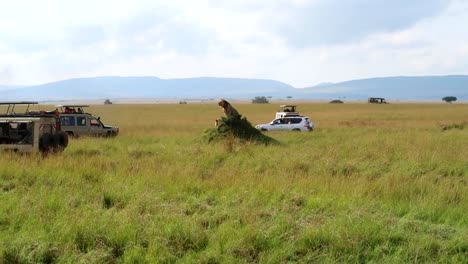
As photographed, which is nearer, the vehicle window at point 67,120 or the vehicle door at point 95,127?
the vehicle window at point 67,120

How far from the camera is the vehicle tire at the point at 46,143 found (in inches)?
572

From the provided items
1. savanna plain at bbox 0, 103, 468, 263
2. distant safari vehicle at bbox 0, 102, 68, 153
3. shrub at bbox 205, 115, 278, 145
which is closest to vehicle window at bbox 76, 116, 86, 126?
shrub at bbox 205, 115, 278, 145

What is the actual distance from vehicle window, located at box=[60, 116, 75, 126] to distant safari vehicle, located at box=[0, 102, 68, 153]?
9.08 metres

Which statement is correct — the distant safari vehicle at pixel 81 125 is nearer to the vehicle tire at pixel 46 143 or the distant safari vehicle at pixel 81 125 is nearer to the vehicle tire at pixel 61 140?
the vehicle tire at pixel 61 140

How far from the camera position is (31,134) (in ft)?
47.6

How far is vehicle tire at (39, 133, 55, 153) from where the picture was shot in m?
14.5

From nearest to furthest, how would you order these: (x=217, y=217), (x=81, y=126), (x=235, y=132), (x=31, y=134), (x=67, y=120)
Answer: (x=217, y=217) < (x=31, y=134) < (x=235, y=132) < (x=67, y=120) < (x=81, y=126)

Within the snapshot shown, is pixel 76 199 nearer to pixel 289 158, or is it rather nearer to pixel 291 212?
pixel 291 212

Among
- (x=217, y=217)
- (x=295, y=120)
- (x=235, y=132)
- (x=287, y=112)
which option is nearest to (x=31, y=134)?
(x=235, y=132)

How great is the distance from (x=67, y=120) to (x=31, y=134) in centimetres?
1112

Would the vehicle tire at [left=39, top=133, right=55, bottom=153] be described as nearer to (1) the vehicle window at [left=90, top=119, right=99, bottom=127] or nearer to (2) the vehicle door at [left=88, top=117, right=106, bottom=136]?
(2) the vehicle door at [left=88, top=117, right=106, bottom=136]

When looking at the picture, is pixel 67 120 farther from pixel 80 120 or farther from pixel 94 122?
pixel 94 122

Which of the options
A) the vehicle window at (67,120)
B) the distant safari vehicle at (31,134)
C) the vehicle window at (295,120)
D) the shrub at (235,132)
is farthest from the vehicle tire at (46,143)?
the vehicle window at (295,120)

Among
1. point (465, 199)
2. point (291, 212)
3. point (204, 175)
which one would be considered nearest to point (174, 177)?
point (204, 175)
